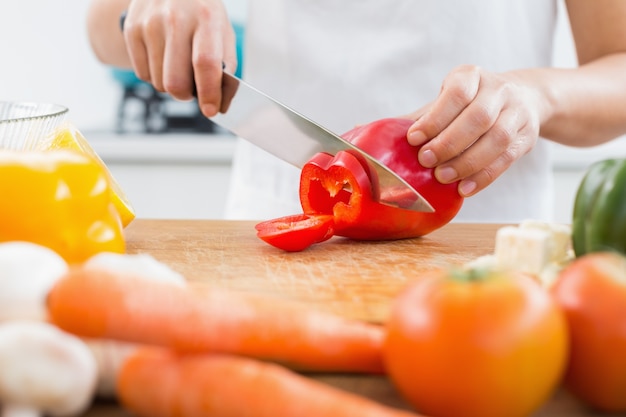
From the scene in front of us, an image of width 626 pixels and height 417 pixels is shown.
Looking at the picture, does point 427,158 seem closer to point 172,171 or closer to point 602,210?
point 602,210

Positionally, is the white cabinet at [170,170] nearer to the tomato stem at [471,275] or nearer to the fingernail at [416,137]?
the fingernail at [416,137]

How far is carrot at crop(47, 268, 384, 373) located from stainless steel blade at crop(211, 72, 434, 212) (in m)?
0.53

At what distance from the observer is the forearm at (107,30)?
1.72m

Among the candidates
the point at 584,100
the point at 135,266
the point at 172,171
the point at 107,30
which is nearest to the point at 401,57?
the point at 584,100

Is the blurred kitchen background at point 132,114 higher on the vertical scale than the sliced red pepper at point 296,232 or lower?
lower

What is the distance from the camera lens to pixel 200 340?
63 cm

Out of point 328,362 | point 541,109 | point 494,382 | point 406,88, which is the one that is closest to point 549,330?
point 494,382

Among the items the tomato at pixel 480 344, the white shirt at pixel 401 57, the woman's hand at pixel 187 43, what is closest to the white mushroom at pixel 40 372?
the tomato at pixel 480 344

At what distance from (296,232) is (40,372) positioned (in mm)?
620

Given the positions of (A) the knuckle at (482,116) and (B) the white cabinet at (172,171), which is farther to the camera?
(B) the white cabinet at (172,171)

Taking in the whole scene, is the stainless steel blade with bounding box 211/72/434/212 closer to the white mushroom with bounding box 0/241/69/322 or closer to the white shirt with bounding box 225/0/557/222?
the white shirt with bounding box 225/0/557/222

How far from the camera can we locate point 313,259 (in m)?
1.17

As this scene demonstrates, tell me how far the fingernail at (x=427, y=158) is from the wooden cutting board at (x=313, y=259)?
5.4 inches

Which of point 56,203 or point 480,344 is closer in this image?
point 480,344
